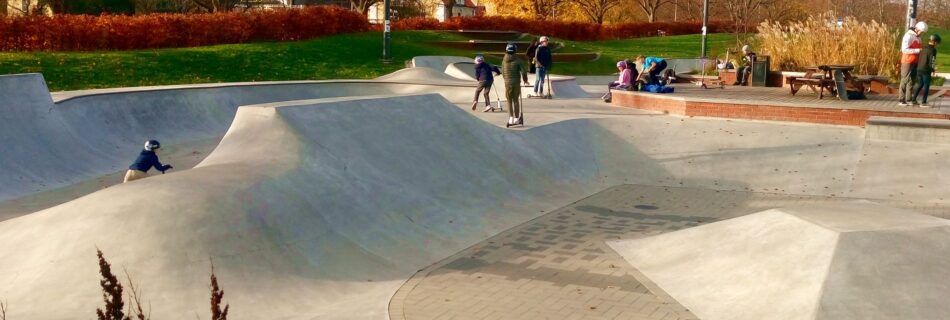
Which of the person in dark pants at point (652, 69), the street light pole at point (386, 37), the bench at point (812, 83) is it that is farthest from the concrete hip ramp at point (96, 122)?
the bench at point (812, 83)

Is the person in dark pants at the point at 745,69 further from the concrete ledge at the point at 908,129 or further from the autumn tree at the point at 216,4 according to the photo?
the autumn tree at the point at 216,4

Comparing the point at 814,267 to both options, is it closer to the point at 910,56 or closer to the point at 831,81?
the point at 910,56

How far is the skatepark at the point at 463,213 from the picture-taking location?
7195 mm

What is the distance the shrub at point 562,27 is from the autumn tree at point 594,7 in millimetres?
7223

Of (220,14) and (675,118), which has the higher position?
(220,14)

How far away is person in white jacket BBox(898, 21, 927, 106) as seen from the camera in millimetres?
14594

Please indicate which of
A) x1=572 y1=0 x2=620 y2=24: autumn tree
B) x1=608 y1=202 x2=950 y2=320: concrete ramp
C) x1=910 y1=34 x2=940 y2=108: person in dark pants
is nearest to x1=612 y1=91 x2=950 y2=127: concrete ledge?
x1=910 y1=34 x2=940 y2=108: person in dark pants

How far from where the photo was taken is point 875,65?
754 inches

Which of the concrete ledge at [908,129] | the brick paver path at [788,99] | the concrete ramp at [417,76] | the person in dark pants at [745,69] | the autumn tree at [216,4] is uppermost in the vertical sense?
the autumn tree at [216,4]

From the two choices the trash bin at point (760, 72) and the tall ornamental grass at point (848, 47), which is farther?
the trash bin at point (760, 72)

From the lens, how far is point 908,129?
1347 cm

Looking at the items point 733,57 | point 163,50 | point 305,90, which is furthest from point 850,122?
point 163,50

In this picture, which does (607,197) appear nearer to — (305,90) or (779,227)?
(779,227)

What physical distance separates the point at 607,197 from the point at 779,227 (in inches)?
205
